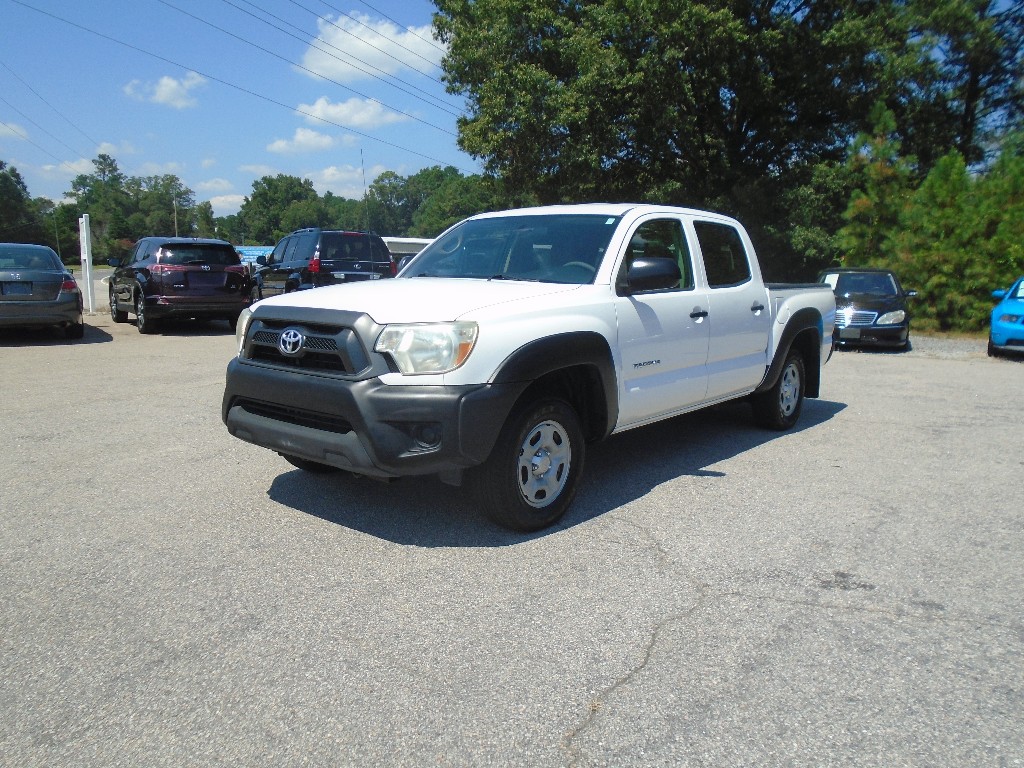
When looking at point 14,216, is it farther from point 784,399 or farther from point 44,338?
point 784,399

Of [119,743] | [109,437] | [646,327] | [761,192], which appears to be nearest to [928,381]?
[646,327]

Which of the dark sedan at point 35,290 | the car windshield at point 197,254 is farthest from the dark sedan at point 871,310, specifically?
the dark sedan at point 35,290

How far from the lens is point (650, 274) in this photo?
4.94 m

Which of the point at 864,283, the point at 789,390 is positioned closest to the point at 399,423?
the point at 789,390

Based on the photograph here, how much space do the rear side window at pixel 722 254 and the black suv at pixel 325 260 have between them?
9076 millimetres

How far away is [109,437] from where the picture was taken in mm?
6695

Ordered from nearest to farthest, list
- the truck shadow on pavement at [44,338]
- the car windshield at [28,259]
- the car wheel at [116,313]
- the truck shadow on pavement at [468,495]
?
1. the truck shadow on pavement at [468,495]
2. the car windshield at [28,259]
3. the truck shadow on pavement at [44,338]
4. the car wheel at [116,313]

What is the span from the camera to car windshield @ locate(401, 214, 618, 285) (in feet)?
16.8

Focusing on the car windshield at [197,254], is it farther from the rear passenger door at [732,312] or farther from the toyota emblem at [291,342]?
the toyota emblem at [291,342]

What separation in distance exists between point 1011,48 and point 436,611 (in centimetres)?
2863

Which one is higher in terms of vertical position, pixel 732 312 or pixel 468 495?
pixel 732 312

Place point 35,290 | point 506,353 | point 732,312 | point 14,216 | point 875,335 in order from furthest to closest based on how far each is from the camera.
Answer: point 14,216, point 875,335, point 35,290, point 732,312, point 506,353

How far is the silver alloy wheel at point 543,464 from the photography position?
4387 mm

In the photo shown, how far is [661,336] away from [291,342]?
2.34 metres
